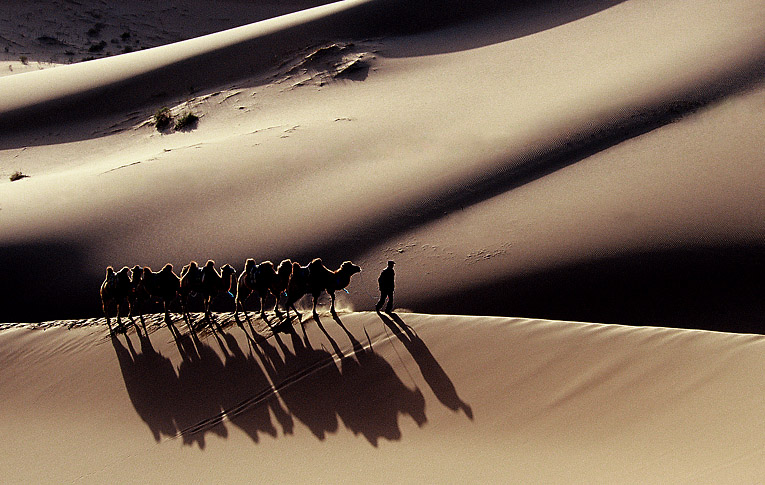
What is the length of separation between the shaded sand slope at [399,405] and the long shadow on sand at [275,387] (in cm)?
2

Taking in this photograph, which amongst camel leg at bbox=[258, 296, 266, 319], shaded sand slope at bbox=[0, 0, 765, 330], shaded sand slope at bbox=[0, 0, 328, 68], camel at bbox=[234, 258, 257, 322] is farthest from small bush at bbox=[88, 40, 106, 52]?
camel leg at bbox=[258, 296, 266, 319]

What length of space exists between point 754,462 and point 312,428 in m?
3.96

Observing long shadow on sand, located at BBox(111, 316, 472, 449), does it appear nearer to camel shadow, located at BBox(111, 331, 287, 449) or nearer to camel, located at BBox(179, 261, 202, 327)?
camel shadow, located at BBox(111, 331, 287, 449)

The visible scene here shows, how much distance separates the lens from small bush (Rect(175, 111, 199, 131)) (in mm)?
18797

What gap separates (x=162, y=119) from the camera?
19500 millimetres

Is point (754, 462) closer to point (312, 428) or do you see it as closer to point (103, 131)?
point (312, 428)

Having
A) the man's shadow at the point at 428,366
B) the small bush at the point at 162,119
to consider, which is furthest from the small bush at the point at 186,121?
the man's shadow at the point at 428,366

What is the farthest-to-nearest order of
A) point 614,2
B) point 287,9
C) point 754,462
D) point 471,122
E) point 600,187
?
point 287,9 → point 614,2 → point 471,122 → point 600,187 → point 754,462

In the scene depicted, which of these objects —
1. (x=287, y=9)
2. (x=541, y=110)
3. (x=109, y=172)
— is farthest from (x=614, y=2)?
(x=287, y=9)

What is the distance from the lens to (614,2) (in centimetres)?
2314

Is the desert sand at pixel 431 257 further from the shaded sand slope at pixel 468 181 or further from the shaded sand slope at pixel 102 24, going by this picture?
the shaded sand slope at pixel 102 24

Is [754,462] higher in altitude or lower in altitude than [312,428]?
lower

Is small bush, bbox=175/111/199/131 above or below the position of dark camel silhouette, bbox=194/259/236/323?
above

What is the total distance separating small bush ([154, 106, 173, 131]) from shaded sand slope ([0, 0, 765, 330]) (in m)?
0.32
